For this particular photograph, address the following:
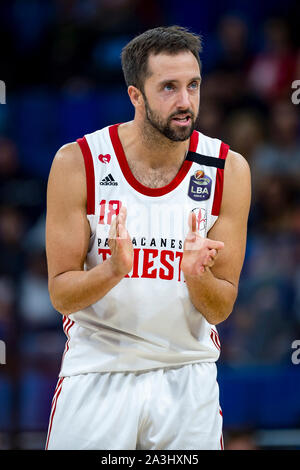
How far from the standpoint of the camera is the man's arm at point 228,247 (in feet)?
12.8

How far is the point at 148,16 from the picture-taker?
Result: 9094 mm

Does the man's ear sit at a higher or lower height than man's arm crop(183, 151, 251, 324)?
higher

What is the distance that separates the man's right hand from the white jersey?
27 cm

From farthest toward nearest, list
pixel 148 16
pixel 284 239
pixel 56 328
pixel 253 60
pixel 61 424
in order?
pixel 148 16 < pixel 253 60 < pixel 284 239 < pixel 56 328 < pixel 61 424

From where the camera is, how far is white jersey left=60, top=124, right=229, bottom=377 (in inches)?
155

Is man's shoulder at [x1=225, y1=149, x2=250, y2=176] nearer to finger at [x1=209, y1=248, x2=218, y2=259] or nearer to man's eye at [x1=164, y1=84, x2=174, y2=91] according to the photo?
man's eye at [x1=164, y1=84, x2=174, y2=91]

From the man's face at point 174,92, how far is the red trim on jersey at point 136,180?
0.68 ft

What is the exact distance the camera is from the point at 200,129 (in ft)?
25.3

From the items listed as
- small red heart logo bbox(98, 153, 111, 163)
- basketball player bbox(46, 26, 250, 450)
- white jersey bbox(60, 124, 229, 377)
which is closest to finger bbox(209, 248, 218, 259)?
basketball player bbox(46, 26, 250, 450)

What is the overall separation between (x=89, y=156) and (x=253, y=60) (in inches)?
191

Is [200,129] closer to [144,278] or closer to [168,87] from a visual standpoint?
[168,87]

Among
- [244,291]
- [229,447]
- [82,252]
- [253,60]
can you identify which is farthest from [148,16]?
[82,252]

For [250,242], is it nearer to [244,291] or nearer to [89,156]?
[244,291]

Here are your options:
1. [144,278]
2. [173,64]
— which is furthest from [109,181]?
[173,64]
